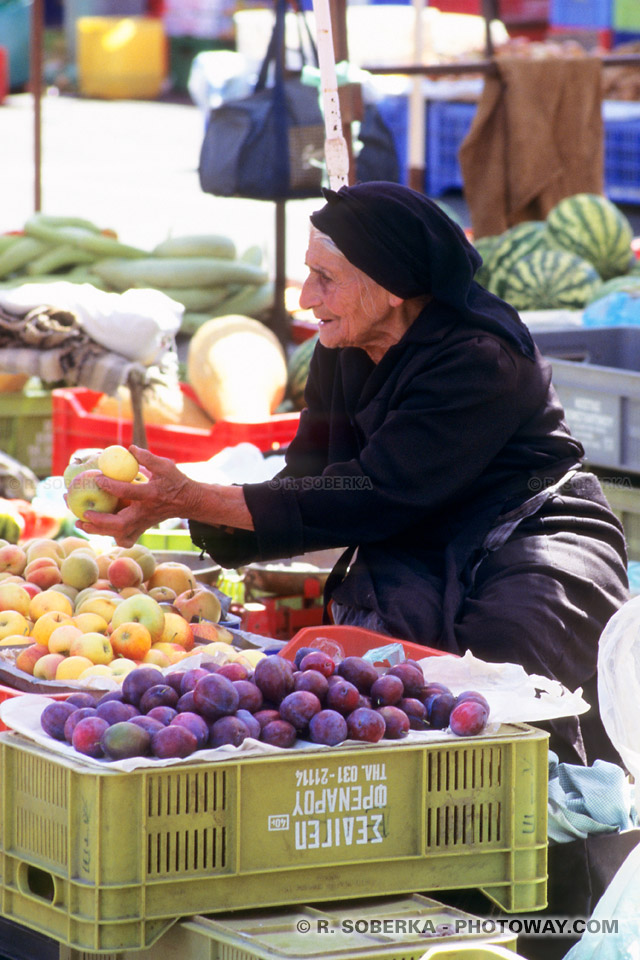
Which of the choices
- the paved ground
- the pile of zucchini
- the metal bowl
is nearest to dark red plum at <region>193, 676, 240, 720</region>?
the metal bowl

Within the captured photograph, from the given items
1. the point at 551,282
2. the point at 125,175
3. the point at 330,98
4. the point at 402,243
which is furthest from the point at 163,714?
the point at 125,175

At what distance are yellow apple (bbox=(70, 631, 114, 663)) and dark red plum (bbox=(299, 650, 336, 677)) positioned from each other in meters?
0.67

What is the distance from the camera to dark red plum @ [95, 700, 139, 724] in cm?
225

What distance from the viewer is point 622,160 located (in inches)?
496

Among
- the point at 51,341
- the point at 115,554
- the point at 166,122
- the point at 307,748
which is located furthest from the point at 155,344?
the point at 166,122

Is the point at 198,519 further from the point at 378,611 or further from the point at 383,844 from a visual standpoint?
the point at 383,844

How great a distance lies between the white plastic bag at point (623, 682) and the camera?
251 cm

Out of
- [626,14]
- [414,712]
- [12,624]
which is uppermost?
[626,14]

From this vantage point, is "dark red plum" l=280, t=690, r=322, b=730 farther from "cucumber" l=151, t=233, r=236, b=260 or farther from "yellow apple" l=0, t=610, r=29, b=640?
"cucumber" l=151, t=233, r=236, b=260

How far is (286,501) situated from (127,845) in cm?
112

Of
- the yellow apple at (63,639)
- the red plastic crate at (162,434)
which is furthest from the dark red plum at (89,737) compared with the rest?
the red plastic crate at (162,434)

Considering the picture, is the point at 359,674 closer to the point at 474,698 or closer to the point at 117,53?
the point at 474,698

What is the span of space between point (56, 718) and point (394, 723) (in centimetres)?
54

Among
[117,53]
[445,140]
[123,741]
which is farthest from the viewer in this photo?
[117,53]
